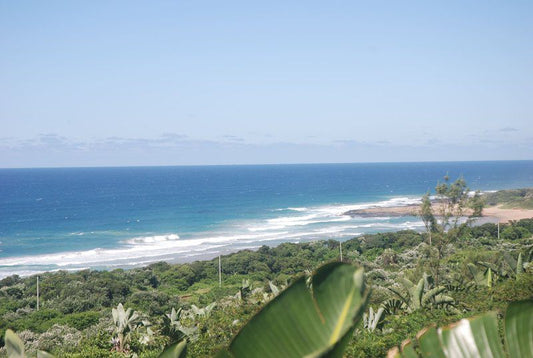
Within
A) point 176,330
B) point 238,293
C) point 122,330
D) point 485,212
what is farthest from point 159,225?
point 176,330

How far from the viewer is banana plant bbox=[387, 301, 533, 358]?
175 cm

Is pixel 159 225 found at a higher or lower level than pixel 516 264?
lower

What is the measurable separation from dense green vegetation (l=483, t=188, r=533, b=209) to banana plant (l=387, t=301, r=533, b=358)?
64441mm

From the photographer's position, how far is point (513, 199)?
64375 mm

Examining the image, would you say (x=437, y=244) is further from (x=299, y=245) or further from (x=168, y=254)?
(x=168, y=254)

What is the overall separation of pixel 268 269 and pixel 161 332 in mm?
17745

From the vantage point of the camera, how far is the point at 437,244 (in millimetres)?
24047

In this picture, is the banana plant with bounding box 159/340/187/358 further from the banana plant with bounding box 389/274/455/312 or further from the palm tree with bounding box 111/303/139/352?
the banana plant with bounding box 389/274/455/312

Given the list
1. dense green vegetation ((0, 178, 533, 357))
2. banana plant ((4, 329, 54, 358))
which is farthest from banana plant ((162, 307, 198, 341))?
banana plant ((4, 329, 54, 358))

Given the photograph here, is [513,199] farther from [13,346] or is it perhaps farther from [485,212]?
[13,346]

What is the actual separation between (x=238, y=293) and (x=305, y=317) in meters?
13.6

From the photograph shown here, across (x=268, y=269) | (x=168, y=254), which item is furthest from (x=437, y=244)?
(x=168, y=254)

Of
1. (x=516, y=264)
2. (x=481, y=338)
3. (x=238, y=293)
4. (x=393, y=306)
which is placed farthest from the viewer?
(x=238, y=293)

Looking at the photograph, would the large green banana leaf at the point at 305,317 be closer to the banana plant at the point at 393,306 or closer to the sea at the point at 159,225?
the banana plant at the point at 393,306
